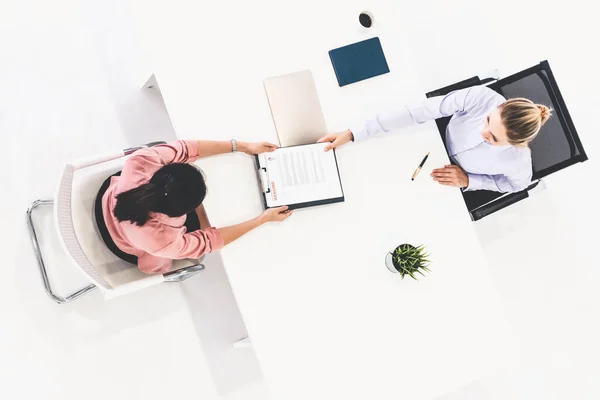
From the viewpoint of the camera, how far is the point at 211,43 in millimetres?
1602

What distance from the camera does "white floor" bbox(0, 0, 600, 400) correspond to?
1993 mm

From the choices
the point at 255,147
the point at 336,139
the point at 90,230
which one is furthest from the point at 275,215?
the point at 90,230

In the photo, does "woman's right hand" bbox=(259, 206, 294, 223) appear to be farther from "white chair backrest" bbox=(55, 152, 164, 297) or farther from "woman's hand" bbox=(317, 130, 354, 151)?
"white chair backrest" bbox=(55, 152, 164, 297)

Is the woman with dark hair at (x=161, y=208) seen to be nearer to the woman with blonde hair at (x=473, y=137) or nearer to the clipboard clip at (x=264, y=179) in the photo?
the clipboard clip at (x=264, y=179)

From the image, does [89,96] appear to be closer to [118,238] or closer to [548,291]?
[118,238]

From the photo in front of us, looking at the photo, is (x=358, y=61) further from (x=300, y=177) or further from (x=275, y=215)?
(x=275, y=215)

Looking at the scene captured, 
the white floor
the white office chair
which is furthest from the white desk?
the white floor

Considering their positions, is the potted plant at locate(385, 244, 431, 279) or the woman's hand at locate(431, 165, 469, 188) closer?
the potted plant at locate(385, 244, 431, 279)

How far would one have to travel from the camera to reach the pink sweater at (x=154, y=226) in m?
1.34

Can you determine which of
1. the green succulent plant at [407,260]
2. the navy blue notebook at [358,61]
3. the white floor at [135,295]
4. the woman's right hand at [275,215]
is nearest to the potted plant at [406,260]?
the green succulent plant at [407,260]

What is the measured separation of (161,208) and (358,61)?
922 millimetres

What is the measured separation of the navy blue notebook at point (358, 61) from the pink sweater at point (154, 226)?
24.2 inches

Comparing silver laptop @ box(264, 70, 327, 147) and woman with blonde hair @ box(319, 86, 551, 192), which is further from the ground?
silver laptop @ box(264, 70, 327, 147)

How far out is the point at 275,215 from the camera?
1.52m
